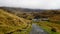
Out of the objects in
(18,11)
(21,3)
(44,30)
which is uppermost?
(21,3)

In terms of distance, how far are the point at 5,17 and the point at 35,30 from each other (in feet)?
2.10

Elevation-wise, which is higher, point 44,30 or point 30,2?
point 30,2

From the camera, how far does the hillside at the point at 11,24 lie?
2.36 meters

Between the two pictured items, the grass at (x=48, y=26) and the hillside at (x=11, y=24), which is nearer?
the hillside at (x=11, y=24)

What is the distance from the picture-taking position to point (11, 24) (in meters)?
2.43

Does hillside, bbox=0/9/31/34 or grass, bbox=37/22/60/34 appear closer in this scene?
hillside, bbox=0/9/31/34

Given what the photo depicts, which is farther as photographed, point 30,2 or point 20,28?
point 30,2

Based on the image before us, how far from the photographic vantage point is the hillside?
236 cm

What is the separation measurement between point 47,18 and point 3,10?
909 millimetres

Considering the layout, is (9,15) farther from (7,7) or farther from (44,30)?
(44,30)

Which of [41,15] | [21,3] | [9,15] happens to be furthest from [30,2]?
[9,15]

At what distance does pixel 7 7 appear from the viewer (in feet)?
8.30

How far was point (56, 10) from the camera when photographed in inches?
103

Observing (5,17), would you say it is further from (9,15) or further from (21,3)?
(21,3)
